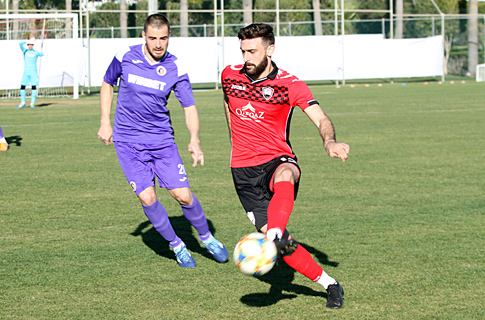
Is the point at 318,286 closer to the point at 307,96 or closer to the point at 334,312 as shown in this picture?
the point at 334,312

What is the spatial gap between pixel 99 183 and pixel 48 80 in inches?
686

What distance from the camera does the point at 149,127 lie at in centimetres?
552

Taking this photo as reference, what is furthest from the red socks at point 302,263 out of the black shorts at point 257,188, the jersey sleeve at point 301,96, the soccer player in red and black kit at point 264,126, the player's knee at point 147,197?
the player's knee at point 147,197

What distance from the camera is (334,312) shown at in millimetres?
4387

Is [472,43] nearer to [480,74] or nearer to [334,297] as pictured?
[480,74]

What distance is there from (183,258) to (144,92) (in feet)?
4.84

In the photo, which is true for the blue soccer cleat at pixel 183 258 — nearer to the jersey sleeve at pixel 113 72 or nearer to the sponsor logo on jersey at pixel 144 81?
the sponsor logo on jersey at pixel 144 81

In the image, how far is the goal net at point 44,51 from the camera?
24609 millimetres

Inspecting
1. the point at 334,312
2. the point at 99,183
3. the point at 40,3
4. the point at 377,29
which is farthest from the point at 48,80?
the point at 40,3

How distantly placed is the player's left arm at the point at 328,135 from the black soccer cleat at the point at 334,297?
101cm

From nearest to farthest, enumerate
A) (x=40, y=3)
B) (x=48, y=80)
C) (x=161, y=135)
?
(x=161, y=135) < (x=48, y=80) < (x=40, y=3)

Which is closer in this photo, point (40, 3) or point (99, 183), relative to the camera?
point (99, 183)

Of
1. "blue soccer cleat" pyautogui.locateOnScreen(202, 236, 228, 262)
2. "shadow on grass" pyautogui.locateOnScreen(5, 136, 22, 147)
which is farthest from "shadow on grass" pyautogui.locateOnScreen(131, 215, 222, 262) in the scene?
"shadow on grass" pyautogui.locateOnScreen(5, 136, 22, 147)

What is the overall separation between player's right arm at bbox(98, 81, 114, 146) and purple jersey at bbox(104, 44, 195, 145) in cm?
7
